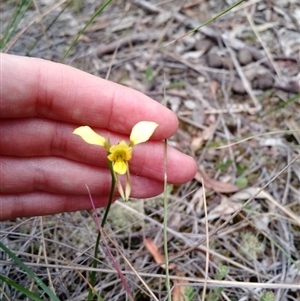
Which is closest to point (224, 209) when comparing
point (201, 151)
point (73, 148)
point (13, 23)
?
point (201, 151)

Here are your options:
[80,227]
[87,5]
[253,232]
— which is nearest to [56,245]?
[80,227]

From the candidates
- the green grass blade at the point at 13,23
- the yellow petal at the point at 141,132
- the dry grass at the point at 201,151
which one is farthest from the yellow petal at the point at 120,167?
the green grass blade at the point at 13,23

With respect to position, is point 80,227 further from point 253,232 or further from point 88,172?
point 253,232

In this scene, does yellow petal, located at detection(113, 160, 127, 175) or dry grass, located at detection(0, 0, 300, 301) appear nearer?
yellow petal, located at detection(113, 160, 127, 175)

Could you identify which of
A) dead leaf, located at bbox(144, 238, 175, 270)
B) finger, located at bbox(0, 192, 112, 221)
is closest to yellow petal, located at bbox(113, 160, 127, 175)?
finger, located at bbox(0, 192, 112, 221)

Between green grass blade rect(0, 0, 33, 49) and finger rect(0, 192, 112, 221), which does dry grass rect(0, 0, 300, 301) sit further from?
green grass blade rect(0, 0, 33, 49)

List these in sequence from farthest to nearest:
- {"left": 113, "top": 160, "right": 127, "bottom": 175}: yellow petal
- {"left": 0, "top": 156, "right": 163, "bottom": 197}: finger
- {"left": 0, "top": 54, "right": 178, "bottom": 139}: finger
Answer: {"left": 0, "top": 156, "right": 163, "bottom": 197}: finger, {"left": 0, "top": 54, "right": 178, "bottom": 139}: finger, {"left": 113, "top": 160, "right": 127, "bottom": 175}: yellow petal

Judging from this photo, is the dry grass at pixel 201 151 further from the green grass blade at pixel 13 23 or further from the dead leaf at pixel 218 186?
the green grass blade at pixel 13 23

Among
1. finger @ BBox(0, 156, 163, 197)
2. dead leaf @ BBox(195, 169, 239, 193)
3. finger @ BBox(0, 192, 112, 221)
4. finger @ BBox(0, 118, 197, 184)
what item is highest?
finger @ BBox(0, 118, 197, 184)
